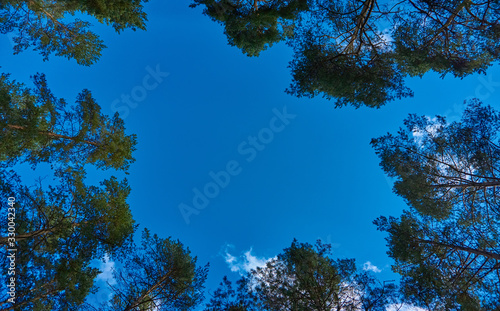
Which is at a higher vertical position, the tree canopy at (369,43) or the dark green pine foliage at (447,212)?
the tree canopy at (369,43)

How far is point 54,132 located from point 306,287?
12.0 meters

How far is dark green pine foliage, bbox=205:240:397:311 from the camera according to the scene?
860cm

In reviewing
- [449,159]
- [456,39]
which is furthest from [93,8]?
[449,159]

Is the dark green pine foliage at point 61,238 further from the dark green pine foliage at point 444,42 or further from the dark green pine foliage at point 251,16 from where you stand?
the dark green pine foliage at point 444,42

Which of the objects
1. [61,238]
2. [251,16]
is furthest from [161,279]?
[251,16]

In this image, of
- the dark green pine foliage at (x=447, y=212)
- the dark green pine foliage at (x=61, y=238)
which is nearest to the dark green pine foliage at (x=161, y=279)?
the dark green pine foliage at (x=61, y=238)

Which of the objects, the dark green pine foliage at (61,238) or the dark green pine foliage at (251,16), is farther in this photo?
the dark green pine foliage at (251,16)

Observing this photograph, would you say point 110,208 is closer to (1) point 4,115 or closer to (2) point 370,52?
(1) point 4,115

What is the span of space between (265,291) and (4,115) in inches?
455

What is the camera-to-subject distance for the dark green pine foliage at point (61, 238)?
817cm

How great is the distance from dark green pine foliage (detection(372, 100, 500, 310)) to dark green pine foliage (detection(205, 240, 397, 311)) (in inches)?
57.8

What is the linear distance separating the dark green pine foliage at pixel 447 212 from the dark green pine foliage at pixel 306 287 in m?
1.47

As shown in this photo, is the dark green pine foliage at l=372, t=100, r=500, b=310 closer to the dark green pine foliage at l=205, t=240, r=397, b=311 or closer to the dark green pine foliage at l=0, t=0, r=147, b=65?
the dark green pine foliage at l=205, t=240, r=397, b=311

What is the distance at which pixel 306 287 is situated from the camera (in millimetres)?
8977
